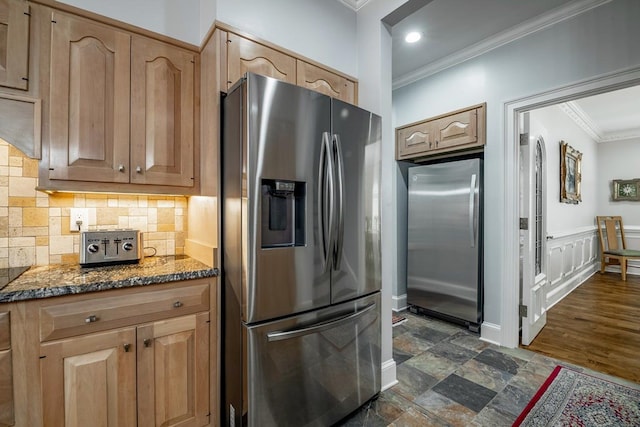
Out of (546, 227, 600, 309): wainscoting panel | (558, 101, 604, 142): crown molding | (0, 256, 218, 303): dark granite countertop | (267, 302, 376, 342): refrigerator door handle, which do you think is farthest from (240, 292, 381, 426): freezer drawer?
(558, 101, 604, 142): crown molding

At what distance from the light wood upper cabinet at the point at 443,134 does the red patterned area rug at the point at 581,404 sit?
206 cm

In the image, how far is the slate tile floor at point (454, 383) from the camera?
171cm

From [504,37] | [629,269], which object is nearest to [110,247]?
[504,37]

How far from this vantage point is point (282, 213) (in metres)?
1.45

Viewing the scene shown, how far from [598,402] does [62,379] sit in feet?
9.96

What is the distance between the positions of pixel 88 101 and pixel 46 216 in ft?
2.41

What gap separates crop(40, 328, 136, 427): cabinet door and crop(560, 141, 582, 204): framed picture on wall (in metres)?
5.43

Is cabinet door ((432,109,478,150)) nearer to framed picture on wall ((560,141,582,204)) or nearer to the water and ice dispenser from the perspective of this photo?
the water and ice dispenser

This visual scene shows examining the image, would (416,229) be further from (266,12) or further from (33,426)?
(33,426)

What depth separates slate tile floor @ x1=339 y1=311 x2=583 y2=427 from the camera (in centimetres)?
171

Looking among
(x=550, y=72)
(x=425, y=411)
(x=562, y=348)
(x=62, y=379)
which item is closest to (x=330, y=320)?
(x=425, y=411)

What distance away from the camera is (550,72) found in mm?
2342

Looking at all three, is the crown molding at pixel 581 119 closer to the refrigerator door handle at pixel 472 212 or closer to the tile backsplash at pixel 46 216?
the refrigerator door handle at pixel 472 212

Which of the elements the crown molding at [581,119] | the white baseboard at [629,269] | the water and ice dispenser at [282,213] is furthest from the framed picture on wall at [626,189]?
the water and ice dispenser at [282,213]
